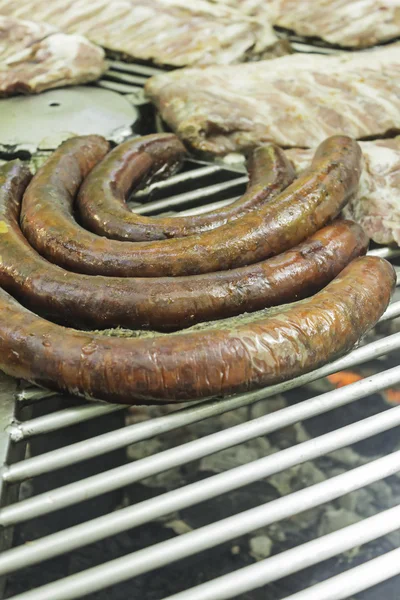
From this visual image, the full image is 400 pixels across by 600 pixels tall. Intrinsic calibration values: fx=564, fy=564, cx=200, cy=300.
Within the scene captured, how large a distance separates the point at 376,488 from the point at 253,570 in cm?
81

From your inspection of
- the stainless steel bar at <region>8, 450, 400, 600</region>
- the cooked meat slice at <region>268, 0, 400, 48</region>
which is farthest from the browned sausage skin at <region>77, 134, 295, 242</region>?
the cooked meat slice at <region>268, 0, 400, 48</region>

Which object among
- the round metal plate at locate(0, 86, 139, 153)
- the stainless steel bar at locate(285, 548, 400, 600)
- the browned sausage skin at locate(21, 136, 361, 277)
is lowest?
the stainless steel bar at locate(285, 548, 400, 600)

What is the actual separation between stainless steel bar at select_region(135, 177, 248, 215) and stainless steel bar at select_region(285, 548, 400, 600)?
1816mm

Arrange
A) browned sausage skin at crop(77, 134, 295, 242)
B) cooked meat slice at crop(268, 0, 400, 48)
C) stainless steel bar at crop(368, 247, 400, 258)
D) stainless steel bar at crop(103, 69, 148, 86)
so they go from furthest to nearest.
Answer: cooked meat slice at crop(268, 0, 400, 48) < stainless steel bar at crop(103, 69, 148, 86) < stainless steel bar at crop(368, 247, 400, 258) < browned sausage skin at crop(77, 134, 295, 242)

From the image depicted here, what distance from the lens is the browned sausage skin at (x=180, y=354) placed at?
1649mm

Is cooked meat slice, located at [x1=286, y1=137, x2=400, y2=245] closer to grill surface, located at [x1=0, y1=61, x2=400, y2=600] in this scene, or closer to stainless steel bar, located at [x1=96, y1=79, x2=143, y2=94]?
grill surface, located at [x1=0, y1=61, x2=400, y2=600]

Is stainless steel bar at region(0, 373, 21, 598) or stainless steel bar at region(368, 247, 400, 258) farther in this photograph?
stainless steel bar at region(368, 247, 400, 258)

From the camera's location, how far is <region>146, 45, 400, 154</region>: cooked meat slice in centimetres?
294

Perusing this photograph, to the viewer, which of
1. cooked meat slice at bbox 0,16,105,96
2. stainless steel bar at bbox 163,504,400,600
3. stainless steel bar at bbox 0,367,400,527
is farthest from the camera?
cooked meat slice at bbox 0,16,105,96

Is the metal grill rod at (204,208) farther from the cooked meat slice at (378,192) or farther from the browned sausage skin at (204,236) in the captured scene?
the browned sausage skin at (204,236)

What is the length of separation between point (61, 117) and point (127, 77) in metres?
0.76

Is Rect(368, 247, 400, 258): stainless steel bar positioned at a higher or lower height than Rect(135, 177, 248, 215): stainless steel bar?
lower

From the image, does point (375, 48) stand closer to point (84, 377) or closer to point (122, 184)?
point (122, 184)

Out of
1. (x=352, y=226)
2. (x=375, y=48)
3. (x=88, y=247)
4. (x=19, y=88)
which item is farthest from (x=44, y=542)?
(x=375, y=48)
